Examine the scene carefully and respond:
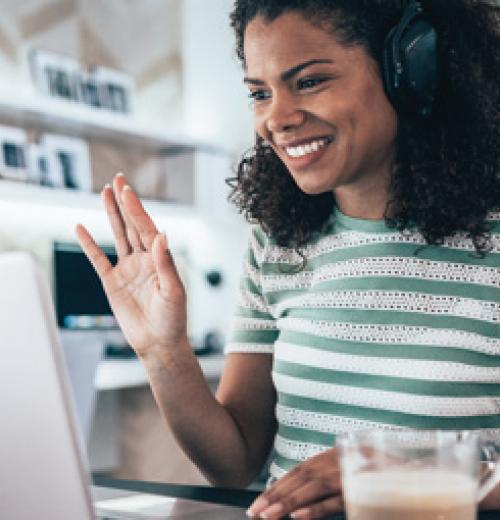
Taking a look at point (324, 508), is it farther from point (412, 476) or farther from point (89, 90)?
point (89, 90)

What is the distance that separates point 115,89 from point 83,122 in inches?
14.7

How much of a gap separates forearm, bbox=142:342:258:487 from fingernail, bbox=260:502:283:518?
35 cm

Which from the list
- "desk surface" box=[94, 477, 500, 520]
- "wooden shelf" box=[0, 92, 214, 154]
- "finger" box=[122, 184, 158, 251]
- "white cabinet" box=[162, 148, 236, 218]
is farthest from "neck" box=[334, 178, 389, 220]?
"white cabinet" box=[162, 148, 236, 218]

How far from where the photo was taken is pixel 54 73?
3422mm

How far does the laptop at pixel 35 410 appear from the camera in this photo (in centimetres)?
60

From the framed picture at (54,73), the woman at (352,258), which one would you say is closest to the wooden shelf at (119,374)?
the framed picture at (54,73)

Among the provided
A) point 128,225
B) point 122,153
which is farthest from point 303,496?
point 122,153

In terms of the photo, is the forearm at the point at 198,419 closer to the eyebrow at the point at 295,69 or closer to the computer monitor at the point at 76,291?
the eyebrow at the point at 295,69

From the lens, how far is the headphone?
1.15 metres

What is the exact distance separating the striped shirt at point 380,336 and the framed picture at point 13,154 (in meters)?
2.06

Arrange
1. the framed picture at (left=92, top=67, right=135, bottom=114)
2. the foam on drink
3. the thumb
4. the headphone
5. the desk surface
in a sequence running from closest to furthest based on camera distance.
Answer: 1. the foam on drink
2. the desk surface
3. the thumb
4. the headphone
5. the framed picture at (left=92, top=67, right=135, bottom=114)

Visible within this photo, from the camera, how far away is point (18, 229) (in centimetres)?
336

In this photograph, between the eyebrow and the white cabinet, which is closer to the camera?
the eyebrow

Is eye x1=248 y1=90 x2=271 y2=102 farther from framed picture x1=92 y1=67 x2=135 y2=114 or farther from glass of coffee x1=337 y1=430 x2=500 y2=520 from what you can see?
framed picture x1=92 y1=67 x2=135 y2=114
